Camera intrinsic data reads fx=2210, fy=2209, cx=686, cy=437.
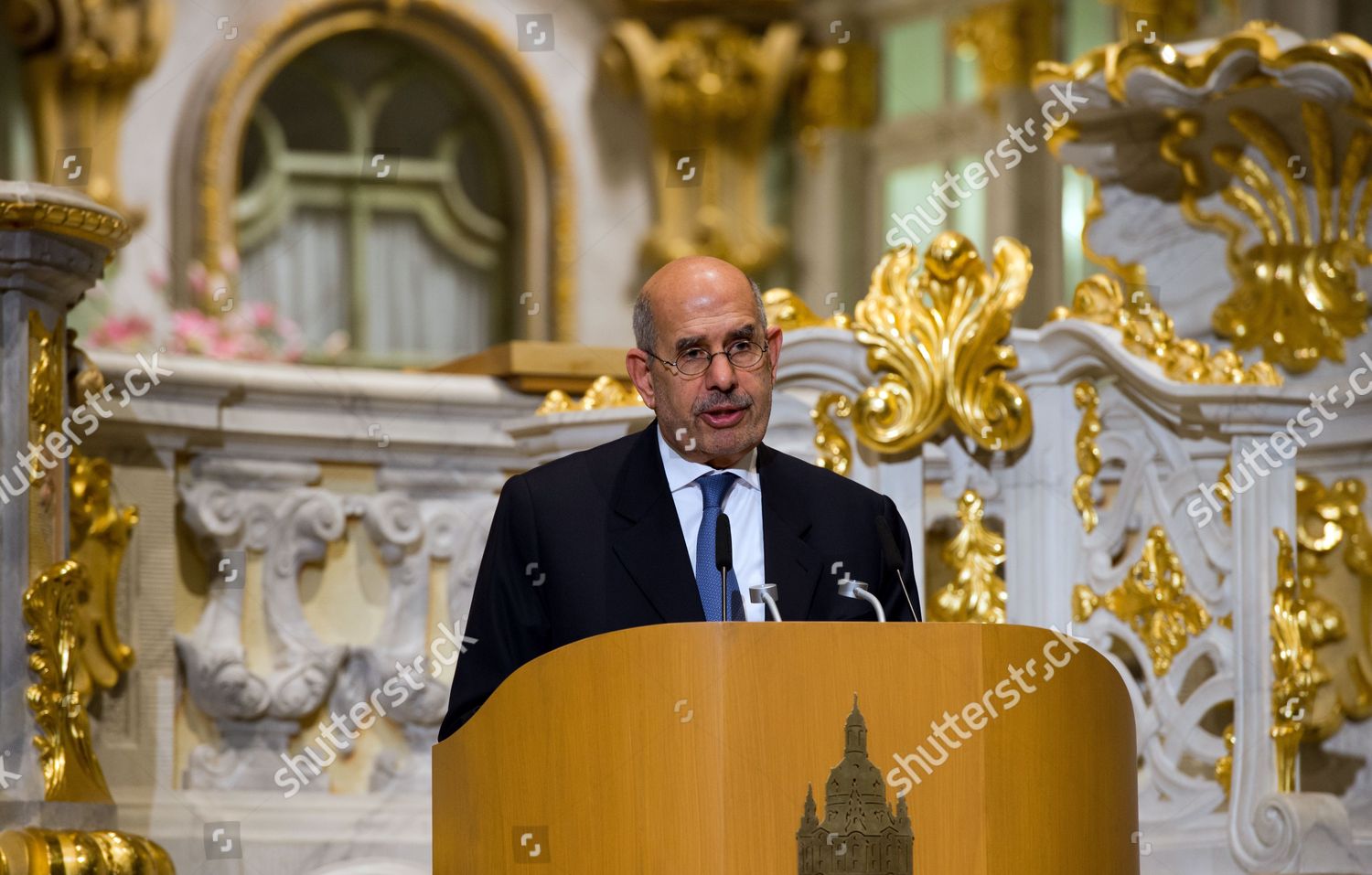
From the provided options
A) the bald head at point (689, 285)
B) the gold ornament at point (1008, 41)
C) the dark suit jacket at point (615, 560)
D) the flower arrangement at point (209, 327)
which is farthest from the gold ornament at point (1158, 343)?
the gold ornament at point (1008, 41)

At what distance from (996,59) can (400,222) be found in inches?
132

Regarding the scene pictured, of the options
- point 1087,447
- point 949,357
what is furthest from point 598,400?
point 1087,447

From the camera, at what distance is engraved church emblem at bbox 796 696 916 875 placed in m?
2.75

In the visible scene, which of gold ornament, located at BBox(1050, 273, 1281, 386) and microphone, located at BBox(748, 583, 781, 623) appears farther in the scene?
gold ornament, located at BBox(1050, 273, 1281, 386)

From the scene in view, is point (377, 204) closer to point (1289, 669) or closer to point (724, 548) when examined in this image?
point (1289, 669)

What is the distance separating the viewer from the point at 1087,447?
519 centimetres

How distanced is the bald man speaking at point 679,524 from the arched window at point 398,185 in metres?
8.30

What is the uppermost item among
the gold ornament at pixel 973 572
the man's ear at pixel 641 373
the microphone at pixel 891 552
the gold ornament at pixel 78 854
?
the man's ear at pixel 641 373

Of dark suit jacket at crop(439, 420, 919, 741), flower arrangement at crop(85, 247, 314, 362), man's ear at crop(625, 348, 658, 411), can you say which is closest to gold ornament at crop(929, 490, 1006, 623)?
dark suit jacket at crop(439, 420, 919, 741)

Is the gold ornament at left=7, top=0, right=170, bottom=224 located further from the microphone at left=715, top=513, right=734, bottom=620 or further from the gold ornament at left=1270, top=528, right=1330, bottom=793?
the microphone at left=715, top=513, right=734, bottom=620

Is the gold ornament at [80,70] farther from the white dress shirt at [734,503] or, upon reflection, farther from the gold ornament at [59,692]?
the white dress shirt at [734,503]

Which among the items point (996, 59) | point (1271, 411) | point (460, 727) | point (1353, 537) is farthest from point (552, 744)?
point (996, 59)

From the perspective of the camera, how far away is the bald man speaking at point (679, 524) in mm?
3273

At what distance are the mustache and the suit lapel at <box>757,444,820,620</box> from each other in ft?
0.65
